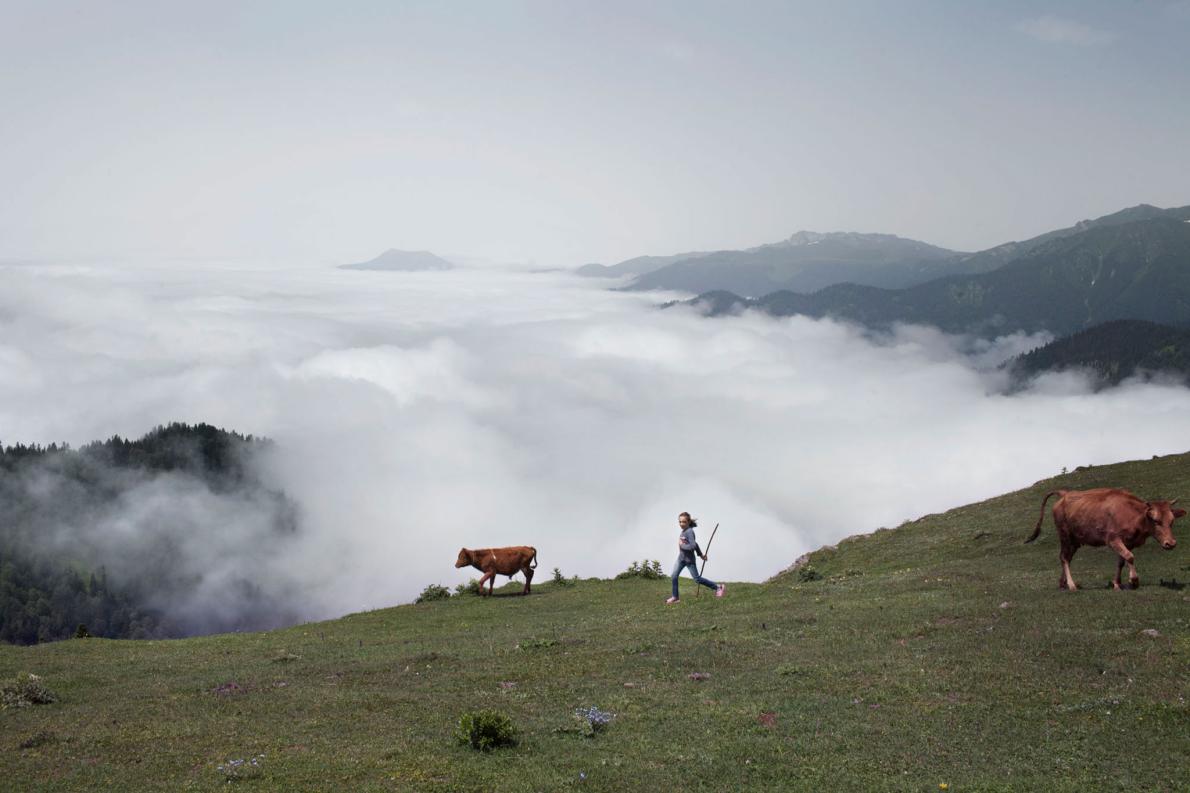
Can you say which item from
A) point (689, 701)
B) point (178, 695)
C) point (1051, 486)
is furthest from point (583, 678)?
point (1051, 486)

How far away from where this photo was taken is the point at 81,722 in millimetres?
16906

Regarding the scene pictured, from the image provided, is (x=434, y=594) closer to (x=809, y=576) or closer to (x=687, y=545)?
(x=687, y=545)

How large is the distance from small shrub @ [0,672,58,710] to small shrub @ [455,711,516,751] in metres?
11.3

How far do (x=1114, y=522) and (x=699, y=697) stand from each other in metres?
12.9

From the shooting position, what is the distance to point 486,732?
1454 cm

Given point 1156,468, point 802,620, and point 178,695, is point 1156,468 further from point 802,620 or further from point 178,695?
point 178,695

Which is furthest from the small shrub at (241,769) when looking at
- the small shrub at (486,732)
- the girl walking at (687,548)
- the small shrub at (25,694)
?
the girl walking at (687,548)

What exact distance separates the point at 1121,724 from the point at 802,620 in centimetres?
1109

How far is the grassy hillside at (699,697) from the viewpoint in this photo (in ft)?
42.8

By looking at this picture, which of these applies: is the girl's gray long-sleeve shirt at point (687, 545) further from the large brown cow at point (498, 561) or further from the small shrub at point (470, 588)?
the small shrub at point (470, 588)

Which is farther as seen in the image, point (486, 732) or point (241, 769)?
point (486, 732)

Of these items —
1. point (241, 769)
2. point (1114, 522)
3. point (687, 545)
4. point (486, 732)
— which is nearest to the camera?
point (241, 769)

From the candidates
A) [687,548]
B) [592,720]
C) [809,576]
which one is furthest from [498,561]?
[592,720]

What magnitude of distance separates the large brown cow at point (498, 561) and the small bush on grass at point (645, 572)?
19.3 feet
